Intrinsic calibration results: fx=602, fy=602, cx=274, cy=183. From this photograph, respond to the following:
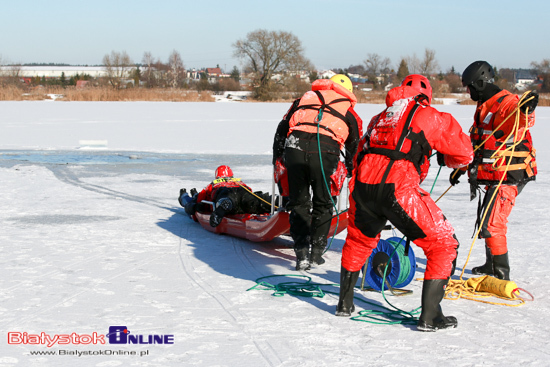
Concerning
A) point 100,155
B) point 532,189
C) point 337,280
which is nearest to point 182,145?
point 100,155

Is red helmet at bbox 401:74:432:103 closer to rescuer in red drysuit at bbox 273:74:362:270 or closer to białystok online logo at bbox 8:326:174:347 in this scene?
rescuer in red drysuit at bbox 273:74:362:270

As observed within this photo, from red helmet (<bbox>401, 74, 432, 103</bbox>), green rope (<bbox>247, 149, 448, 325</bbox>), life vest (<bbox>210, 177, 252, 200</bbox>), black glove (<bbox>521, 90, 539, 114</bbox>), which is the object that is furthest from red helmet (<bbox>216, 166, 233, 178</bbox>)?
black glove (<bbox>521, 90, 539, 114</bbox>)

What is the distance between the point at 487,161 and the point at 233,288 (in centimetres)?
228

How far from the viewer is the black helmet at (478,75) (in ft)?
16.1

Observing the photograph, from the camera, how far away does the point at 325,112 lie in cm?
534

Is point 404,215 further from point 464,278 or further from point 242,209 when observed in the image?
point 242,209

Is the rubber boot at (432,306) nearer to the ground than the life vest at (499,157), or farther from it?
nearer to the ground

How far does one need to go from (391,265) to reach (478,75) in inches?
A: 67.7

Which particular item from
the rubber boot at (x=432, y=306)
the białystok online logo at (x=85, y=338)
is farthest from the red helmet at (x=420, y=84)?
the białystok online logo at (x=85, y=338)

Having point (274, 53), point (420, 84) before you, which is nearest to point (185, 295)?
point (420, 84)

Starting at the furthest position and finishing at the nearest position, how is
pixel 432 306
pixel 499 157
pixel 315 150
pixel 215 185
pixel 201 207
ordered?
pixel 215 185 → pixel 201 207 → pixel 315 150 → pixel 499 157 → pixel 432 306

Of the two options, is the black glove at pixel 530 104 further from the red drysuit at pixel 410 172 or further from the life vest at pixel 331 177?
the life vest at pixel 331 177

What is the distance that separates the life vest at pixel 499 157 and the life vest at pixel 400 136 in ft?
3.90

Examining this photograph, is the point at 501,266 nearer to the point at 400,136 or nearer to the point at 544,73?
the point at 400,136
